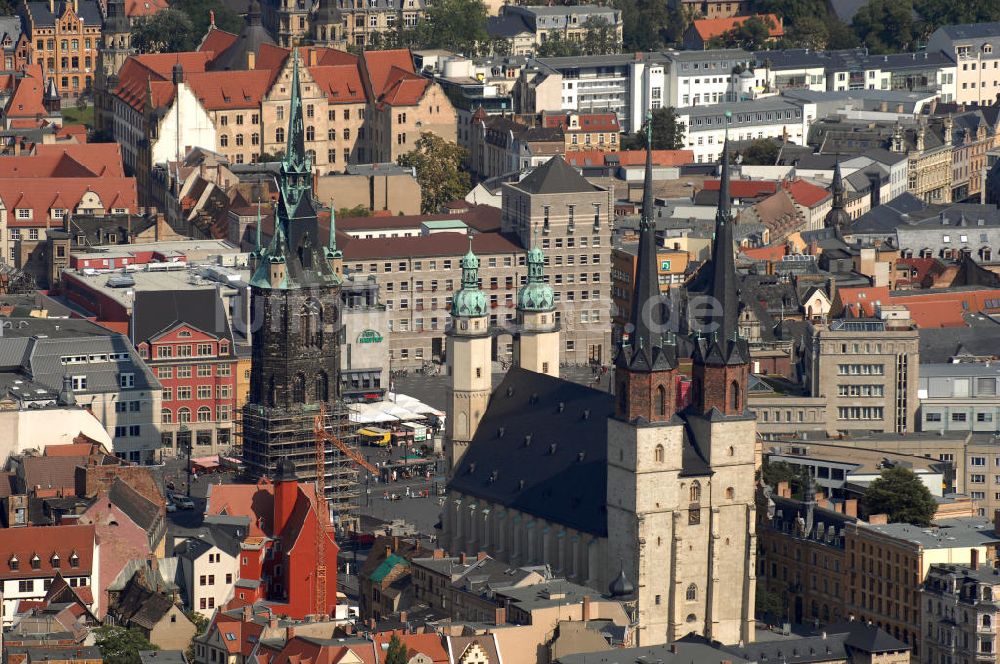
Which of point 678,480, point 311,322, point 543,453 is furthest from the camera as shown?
point 311,322

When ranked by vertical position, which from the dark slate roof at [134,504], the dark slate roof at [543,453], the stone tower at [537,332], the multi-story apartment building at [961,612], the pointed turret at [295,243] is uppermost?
the pointed turret at [295,243]

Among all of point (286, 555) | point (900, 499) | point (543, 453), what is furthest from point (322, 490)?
point (900, 499)

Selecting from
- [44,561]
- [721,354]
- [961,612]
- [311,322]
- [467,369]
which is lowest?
[961,612]

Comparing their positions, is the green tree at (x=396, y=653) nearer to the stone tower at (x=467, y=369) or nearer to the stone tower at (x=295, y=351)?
the stone tower at (x=467, y=369)

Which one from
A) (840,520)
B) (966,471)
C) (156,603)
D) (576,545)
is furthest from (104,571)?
(966,471)

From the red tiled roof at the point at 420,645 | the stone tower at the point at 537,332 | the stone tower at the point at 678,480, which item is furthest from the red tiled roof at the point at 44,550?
the stone tower at the point at 537,332

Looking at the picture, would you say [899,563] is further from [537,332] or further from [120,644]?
[120,644]
